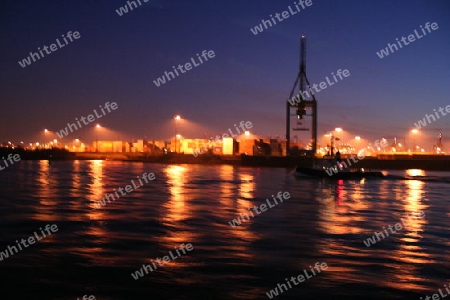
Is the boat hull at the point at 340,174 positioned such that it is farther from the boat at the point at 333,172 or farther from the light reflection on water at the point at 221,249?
the light reflection on water at the point at 221,249

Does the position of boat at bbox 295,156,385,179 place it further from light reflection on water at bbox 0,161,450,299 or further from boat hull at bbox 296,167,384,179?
light reflection on water at bbox 0,161,450,299

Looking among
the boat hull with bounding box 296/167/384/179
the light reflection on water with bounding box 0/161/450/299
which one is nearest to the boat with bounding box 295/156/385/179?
the boat hull with bounding box 296/167/384/179

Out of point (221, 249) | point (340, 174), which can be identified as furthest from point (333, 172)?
point (221, 249)

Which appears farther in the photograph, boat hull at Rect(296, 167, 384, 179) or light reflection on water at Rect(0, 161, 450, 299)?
boat hull at Rect(296, 167, 384, 179)

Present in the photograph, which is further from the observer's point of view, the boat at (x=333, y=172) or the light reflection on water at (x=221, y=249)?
the boat at (x=333, y=172)

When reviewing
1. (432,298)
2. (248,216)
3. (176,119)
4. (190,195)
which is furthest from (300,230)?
(176,119)

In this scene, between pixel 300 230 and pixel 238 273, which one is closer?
pixel 238 273

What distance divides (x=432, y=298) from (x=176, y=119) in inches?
3501

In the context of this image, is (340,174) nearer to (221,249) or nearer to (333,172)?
(333,172)

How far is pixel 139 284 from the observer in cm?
921

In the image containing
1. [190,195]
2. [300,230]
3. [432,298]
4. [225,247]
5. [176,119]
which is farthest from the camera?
[176,119]

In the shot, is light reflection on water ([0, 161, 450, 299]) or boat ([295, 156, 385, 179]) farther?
boat ([295, 156, 385, 179])

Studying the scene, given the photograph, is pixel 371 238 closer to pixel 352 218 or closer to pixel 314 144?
pixel 352 218

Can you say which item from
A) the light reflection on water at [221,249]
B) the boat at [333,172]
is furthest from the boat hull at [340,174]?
the light reflection on water at [221,249]
